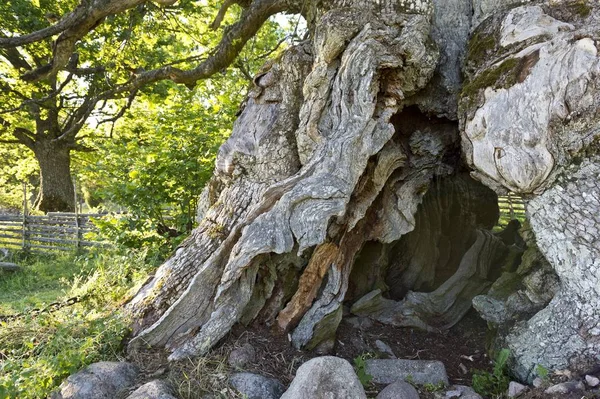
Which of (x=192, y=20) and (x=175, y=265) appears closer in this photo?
(x=175, y=265)

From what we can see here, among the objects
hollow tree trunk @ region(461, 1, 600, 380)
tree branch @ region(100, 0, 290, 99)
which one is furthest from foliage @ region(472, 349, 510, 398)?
tree branch @ region(100, 0, 290, 99)

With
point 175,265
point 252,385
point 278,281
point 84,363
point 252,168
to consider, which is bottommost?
point 252,385

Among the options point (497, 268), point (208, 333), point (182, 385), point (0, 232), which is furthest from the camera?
point (0, 232)

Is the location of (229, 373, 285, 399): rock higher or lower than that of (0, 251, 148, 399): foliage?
lower

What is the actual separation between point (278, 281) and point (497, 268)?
2592 millimetres

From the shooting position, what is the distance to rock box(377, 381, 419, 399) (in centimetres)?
309

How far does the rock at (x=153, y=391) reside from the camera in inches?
116

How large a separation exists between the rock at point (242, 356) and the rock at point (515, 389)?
191cm

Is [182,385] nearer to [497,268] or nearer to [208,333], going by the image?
[208,333]

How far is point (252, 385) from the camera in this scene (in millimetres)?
3221

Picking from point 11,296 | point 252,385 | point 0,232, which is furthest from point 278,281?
point 0,232

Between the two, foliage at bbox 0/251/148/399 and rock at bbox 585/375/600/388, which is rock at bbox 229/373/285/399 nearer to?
foliage at bbox 0/251/148/399

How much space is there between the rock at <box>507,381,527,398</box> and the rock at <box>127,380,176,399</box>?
235 cm

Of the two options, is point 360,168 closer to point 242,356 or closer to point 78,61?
point 242,356
